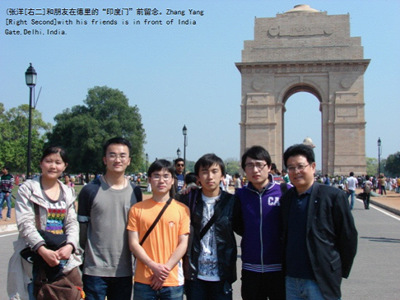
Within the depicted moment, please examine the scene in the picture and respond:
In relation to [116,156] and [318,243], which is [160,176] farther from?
[318,243]

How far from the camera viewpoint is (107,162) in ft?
15.0

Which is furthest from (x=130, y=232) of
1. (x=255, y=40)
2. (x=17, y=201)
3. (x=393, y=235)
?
(x=255, y=40)

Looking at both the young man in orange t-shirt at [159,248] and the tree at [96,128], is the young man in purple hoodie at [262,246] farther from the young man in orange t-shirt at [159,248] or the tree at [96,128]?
the tree at [96,128]

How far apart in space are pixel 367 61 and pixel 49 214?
43773mm

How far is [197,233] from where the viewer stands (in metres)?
4.23

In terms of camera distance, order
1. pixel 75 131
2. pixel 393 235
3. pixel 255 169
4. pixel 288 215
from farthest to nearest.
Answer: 1. pixel 75 131
2. pixel 393 235
3. pixel 255 169
4. pixel 288 215

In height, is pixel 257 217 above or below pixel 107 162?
below

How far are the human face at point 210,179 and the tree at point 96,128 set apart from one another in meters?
48.2

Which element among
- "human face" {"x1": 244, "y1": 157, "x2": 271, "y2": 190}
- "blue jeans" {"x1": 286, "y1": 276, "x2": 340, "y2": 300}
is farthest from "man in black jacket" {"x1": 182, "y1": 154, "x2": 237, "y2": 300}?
"blue jeans" {"x1": 286, "y1": 276, "x2": 340, "y2": 300}

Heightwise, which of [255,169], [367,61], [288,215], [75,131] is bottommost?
[288,215]

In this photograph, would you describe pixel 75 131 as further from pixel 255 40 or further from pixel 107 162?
pixel 107 162

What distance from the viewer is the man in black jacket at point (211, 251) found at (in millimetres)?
4172

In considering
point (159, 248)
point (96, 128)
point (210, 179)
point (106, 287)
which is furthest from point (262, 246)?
point (96, 128)

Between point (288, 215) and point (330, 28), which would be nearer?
point (288, 215)
